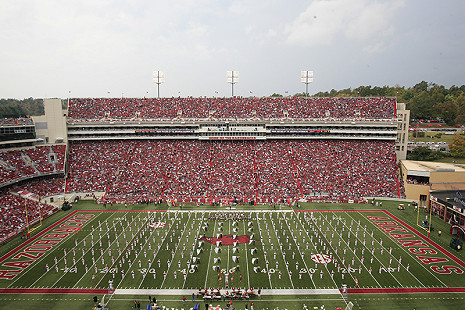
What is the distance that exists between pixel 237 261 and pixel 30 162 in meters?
30.5

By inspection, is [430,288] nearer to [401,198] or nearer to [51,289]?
[401,198]

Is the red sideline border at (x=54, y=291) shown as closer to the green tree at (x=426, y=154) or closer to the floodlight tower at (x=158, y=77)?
the floodlight tower at (x=158, y=77)

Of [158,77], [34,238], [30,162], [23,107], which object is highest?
[158,77]

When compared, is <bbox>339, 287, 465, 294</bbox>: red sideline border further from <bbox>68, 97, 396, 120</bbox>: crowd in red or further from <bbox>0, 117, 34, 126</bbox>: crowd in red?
<bbox>0, 117, 34, 126</bbox>: crowd in red

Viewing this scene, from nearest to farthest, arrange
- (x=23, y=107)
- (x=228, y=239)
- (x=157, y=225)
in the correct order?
1. (x=228, y=239)
2. (x=157, y=225)
3. (x=23, y=107)

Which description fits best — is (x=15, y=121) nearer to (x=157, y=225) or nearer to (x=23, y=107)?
(x=157, y=225)

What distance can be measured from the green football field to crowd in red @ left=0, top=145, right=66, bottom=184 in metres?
8.40

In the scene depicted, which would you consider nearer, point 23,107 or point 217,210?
point 217,210

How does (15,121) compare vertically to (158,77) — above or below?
below

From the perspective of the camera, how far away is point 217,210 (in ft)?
105

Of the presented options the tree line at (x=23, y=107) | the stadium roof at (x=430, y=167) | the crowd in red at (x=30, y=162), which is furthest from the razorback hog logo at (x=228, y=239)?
the tree line at (x=23, y=107)

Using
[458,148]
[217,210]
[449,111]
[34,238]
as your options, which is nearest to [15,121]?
[34,238]

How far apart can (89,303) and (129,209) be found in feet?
54.4

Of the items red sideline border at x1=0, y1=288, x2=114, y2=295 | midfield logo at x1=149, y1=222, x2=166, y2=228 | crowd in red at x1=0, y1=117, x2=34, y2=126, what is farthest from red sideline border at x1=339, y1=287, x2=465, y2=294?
crowd in red at x1=0, y1=117, x2=34, y2=126
